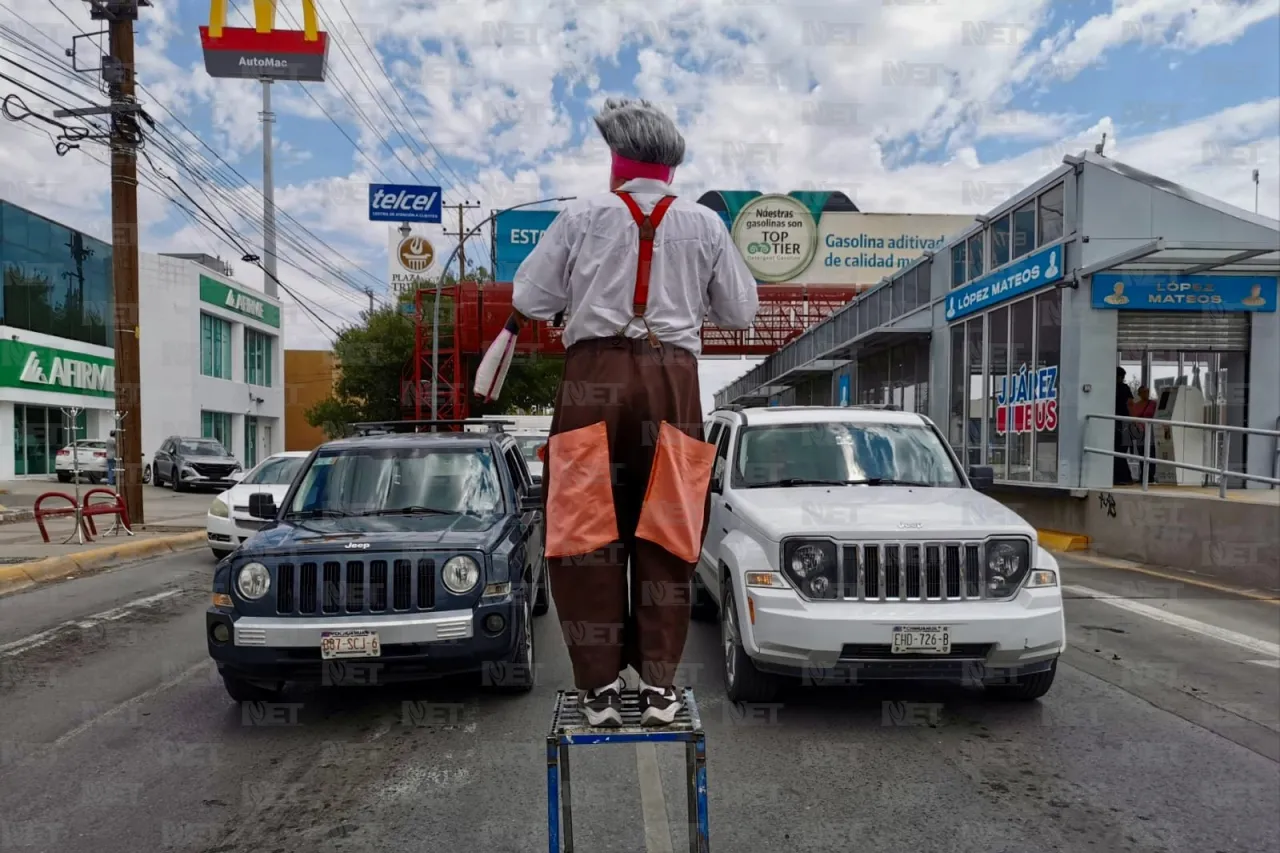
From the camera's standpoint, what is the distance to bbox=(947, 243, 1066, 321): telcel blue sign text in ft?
42.7

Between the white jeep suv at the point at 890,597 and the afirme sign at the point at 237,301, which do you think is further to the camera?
the afirme sign at the point at 237,301

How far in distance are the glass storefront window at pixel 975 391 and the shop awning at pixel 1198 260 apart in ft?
11.7

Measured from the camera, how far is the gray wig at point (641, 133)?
281 cm

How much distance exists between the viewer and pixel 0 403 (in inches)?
1071

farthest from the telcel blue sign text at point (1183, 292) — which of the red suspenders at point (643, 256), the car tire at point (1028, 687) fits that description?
the red suspenders at point (643, 256)

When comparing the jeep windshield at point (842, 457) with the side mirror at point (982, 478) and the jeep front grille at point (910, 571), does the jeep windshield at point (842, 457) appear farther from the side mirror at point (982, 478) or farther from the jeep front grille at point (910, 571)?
the jeep front grille at point (910, 571)

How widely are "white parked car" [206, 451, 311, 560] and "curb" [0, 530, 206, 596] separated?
128 centimetres

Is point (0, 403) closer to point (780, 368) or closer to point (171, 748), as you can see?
point (780, 368)

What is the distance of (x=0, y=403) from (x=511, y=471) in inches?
1056

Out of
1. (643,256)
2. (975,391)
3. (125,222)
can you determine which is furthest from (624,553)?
(125,222)

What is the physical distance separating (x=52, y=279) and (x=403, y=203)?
1147 centimetres

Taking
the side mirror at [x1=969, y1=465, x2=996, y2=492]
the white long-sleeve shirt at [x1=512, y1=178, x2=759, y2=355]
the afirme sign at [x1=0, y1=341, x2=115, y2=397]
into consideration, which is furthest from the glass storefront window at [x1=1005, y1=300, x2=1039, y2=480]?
the afirme sign at [x1=0, y1=341, x2=115, y2=397]

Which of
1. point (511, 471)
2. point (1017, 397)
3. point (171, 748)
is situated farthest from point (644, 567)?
point (1017, 397)

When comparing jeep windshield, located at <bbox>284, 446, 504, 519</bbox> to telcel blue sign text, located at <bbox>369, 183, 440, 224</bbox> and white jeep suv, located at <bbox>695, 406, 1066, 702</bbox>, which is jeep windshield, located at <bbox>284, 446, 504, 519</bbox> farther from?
telcel blue sign text, located at <bbox>369, 183, 440, 224</bbox>
